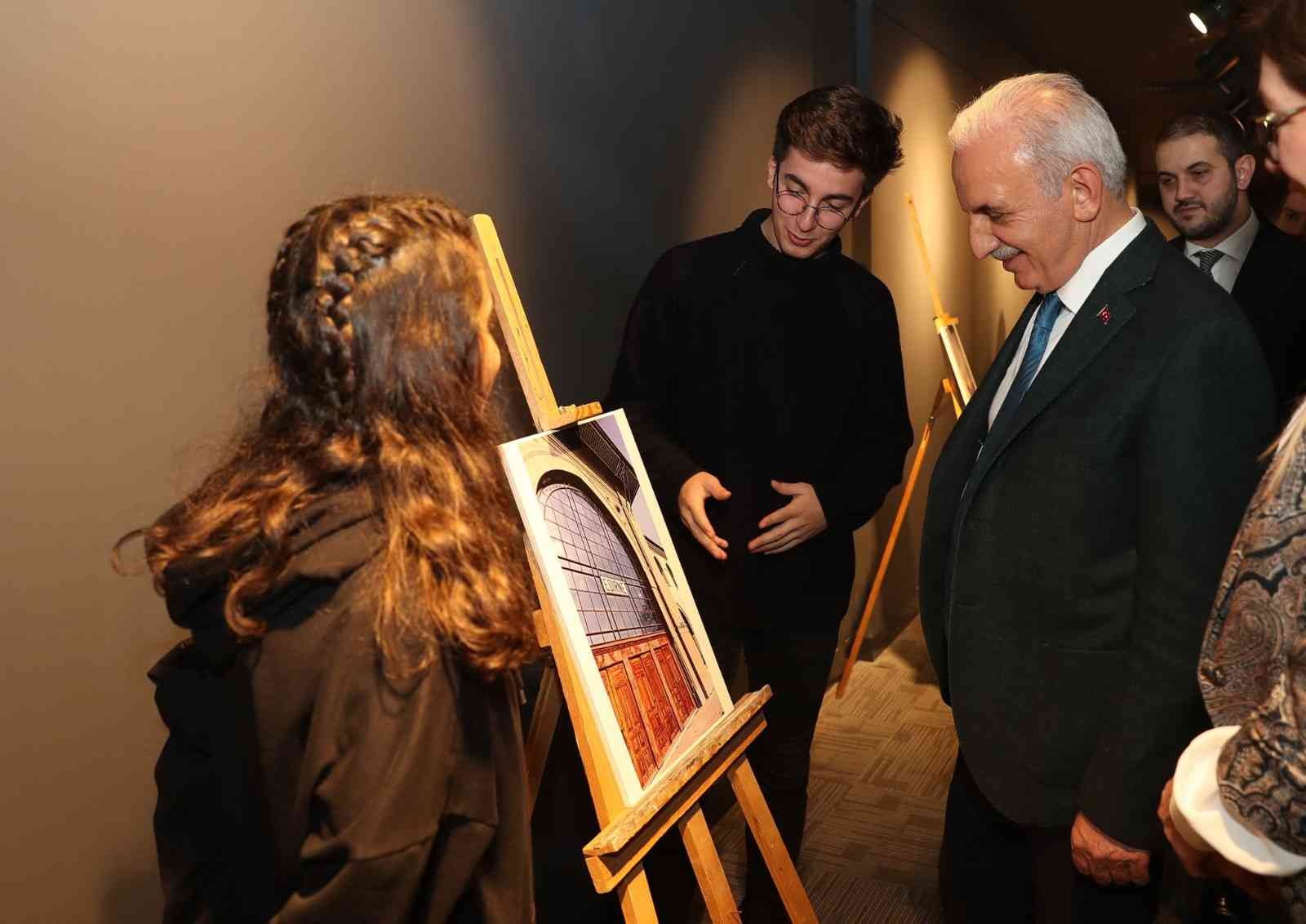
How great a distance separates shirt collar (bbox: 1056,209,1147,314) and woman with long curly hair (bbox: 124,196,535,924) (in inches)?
32.5

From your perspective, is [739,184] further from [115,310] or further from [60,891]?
[60,891]

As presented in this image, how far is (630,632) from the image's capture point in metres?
1.57

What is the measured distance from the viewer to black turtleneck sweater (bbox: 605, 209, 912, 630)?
2154 mm

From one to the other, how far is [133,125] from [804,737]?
1.63 metres

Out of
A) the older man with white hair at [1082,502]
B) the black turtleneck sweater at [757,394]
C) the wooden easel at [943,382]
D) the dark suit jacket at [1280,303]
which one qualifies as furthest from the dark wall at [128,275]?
the dark suit jacket at [1280,303]

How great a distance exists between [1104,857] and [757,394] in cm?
110

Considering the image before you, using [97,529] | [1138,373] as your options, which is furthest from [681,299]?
[97,529]

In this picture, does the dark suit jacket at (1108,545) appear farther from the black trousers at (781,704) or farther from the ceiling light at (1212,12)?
the ceiling light at (1212,12)

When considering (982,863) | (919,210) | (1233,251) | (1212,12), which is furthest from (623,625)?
(1212,12)

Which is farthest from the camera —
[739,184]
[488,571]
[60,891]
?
[739,184]

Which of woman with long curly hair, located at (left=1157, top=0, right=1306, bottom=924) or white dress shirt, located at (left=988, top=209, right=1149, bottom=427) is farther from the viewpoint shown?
white dress shirt, located at (left=988, top=209, right=1149, bottom=427)

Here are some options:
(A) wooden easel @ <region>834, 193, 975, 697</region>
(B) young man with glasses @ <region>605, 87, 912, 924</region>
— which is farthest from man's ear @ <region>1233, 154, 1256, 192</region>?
(B) young man with glasses @ <region>605, 87, 912, 924</region>

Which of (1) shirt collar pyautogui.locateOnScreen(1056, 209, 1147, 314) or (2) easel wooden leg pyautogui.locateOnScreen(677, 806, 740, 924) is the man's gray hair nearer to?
(1) shirt collar pyautogui.locateOnScreen(1056, 209, 1147, 314)

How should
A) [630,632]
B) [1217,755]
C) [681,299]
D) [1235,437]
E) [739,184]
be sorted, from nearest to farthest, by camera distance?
[1217,755], [1235,437], [630,632], [681,299], [739,184]
